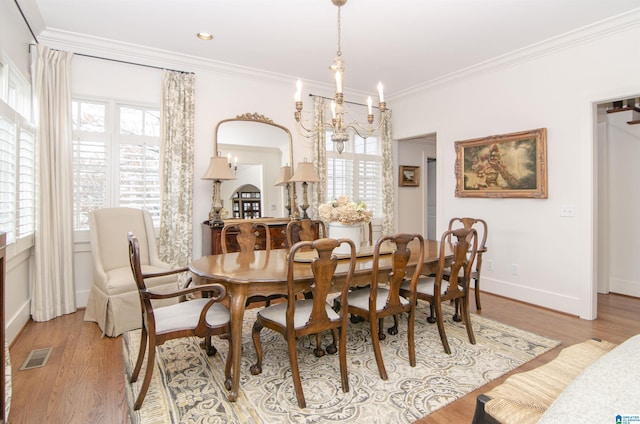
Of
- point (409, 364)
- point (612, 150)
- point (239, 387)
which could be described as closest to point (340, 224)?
point (409, 364)

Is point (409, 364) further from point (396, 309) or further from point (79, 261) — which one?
point (79, 261)

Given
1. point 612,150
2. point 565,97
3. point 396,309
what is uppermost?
point 565,97

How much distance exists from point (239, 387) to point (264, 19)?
3.16 metres

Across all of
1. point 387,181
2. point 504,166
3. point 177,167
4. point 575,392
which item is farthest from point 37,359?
point 504,166

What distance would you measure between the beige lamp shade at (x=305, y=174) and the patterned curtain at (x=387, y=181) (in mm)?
1532

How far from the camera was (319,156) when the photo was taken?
512 centimetres

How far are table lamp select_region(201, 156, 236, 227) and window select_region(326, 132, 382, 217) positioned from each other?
5.65 feet

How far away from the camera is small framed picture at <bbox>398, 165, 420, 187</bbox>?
603 centimetres

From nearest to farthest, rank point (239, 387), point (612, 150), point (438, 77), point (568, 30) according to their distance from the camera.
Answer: point (239, 387) → point (568, 30) → point (612, 150) → point (438, 77)

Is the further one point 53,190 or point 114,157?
point 114,157

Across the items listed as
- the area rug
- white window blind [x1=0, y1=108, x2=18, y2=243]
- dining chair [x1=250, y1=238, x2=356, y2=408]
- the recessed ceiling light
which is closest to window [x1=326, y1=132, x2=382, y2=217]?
the recessed ceiling light

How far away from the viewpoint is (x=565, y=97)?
12.1 feet

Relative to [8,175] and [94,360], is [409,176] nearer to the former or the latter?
[94,360]

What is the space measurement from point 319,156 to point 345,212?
8.45 ft
